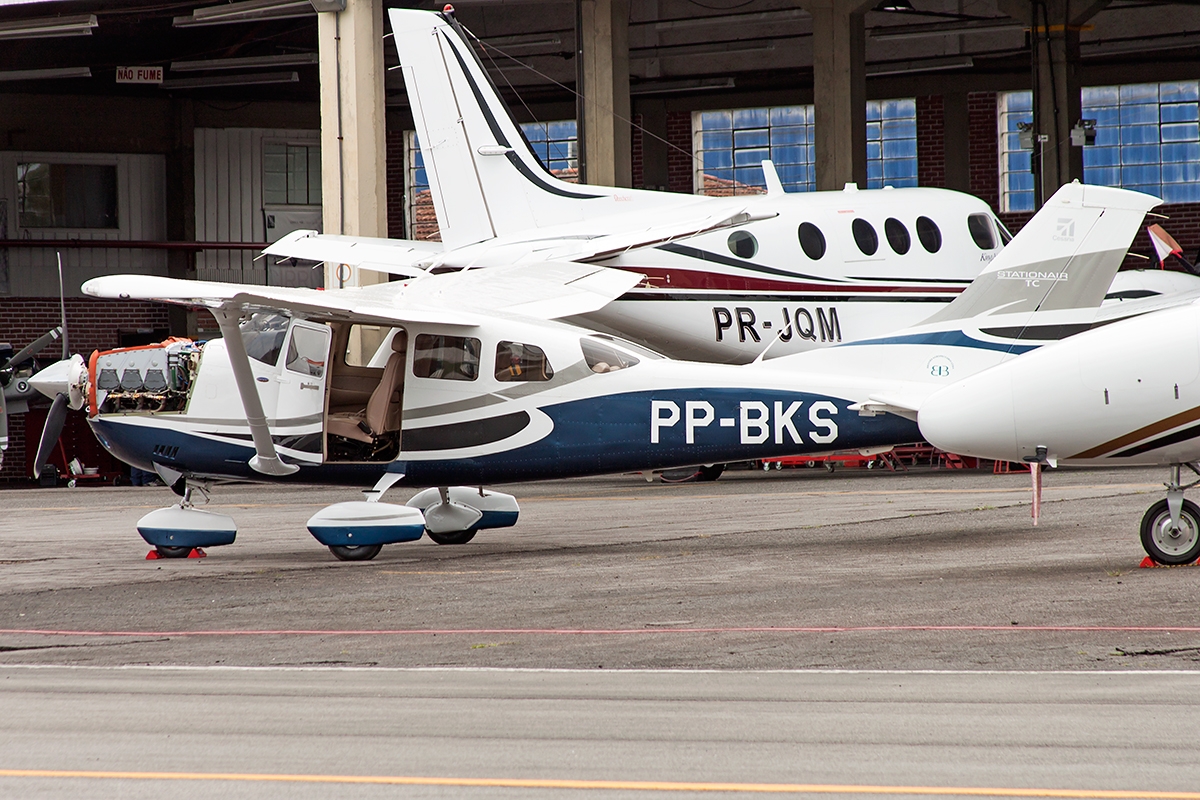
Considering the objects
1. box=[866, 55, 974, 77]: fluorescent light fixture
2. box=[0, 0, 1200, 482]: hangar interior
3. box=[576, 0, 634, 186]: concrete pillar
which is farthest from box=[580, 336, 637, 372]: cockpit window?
box=[866, 55, 974, 77]: fluorescent light fixture

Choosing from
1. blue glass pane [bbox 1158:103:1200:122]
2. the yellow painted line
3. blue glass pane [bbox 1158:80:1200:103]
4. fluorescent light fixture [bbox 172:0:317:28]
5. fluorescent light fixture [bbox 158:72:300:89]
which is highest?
fluorescent light fixture [bbox 158:72:300:89]

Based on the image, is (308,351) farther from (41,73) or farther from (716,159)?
(716,159)

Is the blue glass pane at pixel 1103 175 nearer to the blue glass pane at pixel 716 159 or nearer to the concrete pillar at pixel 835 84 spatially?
the blue glass pane at pixel 716 159

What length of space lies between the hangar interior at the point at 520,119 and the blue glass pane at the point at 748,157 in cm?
6

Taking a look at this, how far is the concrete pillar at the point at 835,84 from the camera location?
25.7 meters

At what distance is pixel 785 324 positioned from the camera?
1884 cm

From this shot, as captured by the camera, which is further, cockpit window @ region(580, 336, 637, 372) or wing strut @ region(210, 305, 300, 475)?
cockpit window @ region(580, 336, 637, 372)

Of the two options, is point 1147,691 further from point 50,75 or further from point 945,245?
point 50,75

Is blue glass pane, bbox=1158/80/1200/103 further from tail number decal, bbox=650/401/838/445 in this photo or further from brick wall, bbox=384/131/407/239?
tail number decal, bbox=650/401/838/445

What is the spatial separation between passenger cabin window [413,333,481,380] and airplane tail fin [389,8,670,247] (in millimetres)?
7482

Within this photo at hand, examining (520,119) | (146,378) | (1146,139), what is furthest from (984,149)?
(146,378)

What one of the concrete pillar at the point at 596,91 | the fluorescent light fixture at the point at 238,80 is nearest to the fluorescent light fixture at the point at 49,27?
the fluorescent light fixture at the point at 238,80

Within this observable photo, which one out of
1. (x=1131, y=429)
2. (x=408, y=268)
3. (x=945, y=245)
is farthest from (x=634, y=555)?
(x=945, y=245)

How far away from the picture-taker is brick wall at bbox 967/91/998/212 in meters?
35.5
